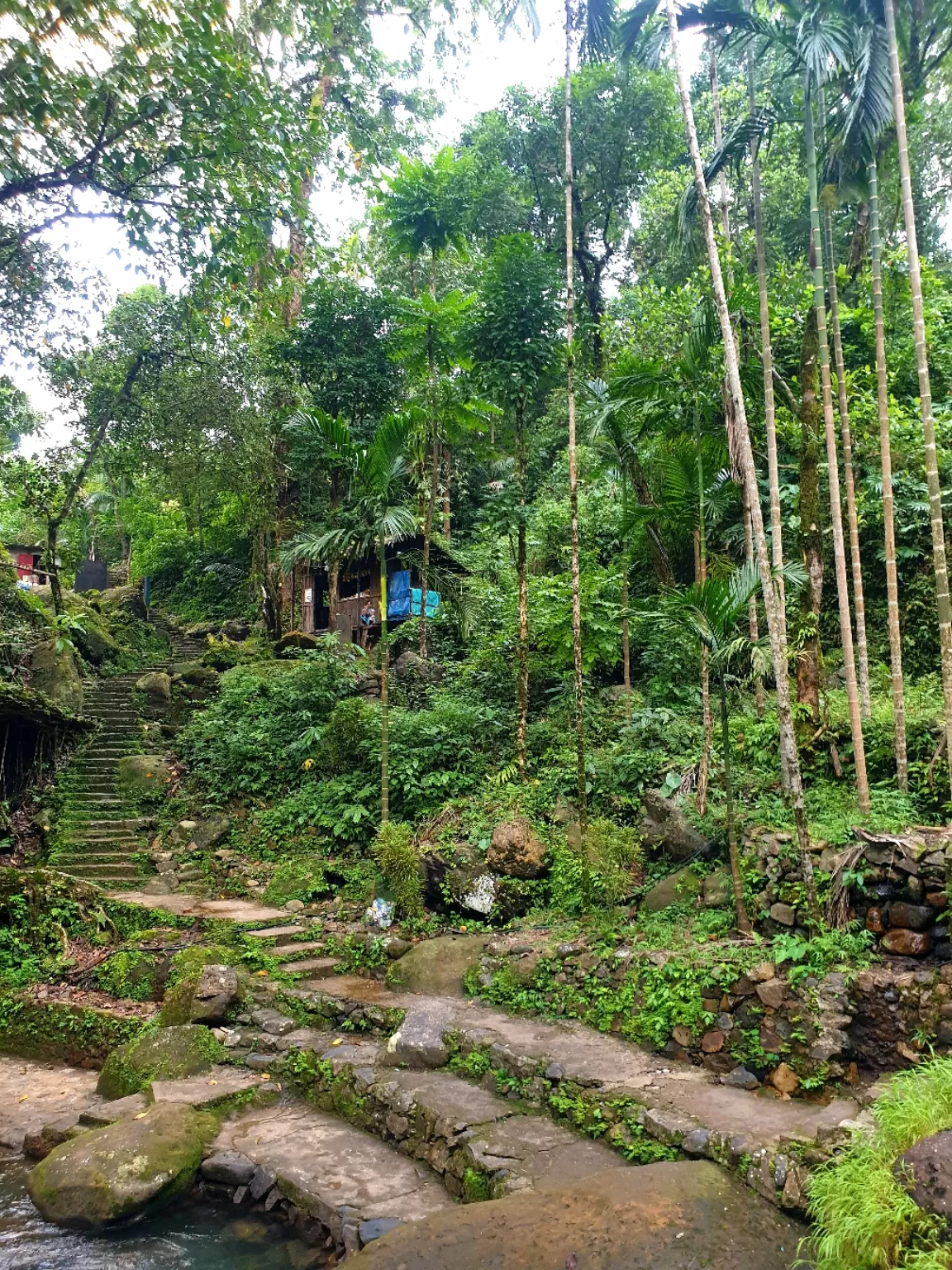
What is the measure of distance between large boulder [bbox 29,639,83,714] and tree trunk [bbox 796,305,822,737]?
39.1 feet

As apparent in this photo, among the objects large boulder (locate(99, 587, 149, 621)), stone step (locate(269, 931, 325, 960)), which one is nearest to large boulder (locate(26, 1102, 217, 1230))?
stone step (locate(269, 931, 325, 960))

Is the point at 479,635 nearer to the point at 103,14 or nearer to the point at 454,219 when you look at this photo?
the point at 454,219

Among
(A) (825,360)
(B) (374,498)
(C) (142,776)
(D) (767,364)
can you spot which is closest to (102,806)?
(C) (142,776)

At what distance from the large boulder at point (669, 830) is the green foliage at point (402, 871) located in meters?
2.63

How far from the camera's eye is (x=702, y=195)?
675 cm

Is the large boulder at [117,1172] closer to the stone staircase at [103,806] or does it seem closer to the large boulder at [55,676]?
the stone staircase at [103,806]

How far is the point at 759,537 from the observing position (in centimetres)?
650

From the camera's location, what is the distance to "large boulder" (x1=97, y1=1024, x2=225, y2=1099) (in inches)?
242

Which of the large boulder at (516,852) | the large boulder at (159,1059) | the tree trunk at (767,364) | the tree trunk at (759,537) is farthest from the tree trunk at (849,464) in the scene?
the large boulder at (159,1059)

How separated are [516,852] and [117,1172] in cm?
468

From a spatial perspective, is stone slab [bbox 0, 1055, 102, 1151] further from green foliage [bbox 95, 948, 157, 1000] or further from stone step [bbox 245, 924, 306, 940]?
stone step [bbox 245, 924, 306, 940]

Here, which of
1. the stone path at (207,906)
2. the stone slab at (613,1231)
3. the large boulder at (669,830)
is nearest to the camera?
the stone slab at (613,1231)

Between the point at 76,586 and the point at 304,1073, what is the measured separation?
86.4ft

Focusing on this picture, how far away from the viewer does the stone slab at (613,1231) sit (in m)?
3.59
